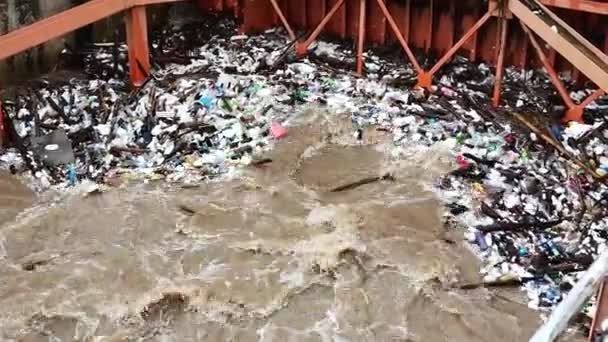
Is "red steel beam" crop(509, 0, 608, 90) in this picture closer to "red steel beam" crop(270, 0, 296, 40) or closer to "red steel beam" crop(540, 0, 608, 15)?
"red steel beam" crop(540, 0, 608, 15)

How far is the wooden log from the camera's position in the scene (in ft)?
10.6

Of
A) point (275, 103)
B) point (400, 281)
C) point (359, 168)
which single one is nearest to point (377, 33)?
point (275, 103)

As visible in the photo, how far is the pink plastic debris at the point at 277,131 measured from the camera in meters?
8.00

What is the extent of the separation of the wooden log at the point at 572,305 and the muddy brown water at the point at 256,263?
2384 millimetres

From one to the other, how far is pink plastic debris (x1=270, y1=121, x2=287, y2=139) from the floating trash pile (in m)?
0.02

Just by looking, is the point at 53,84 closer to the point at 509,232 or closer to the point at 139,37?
the point at 139,37

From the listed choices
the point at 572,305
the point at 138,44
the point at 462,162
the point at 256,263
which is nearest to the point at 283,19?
the point at 138,44

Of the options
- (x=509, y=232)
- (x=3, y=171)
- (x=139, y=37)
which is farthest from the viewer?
(x=139, y=37)

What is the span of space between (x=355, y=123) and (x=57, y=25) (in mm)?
3041

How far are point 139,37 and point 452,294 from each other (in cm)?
435

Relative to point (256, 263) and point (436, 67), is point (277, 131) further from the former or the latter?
point (256, 263)

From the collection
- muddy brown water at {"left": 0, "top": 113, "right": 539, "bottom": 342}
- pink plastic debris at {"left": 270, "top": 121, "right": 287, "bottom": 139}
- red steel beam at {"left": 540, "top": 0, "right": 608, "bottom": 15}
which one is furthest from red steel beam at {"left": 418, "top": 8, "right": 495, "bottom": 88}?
pink plastic debris at {"left": 270, "top": 121, "right": 287, "bottom": 139}

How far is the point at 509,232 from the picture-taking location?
650cm

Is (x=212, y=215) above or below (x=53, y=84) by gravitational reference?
below
